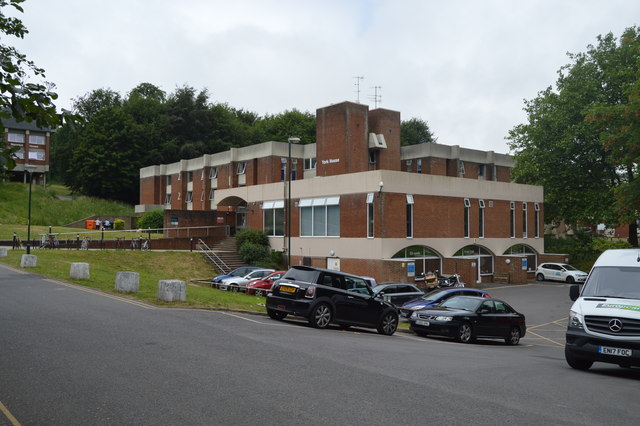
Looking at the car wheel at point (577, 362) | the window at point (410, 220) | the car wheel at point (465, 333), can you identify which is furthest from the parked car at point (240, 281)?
the car wheel at point (577, 362)

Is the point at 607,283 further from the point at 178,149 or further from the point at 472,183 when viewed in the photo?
the point at 178,149

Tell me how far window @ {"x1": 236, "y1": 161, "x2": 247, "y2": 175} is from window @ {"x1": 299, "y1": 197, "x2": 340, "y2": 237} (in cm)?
2022

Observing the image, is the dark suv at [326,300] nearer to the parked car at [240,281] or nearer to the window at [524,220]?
the parked car at [240,281]

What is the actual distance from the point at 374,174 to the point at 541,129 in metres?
22.8

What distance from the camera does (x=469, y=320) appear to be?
56.9ft

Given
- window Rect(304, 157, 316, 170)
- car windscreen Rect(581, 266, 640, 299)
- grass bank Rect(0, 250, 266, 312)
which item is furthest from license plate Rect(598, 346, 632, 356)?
window Rect(304, 157, 316, 170)

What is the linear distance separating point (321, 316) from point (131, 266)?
70.8 ft

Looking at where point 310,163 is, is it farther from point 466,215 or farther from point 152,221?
point 466,215

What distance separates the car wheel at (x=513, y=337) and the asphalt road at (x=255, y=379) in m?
5.99

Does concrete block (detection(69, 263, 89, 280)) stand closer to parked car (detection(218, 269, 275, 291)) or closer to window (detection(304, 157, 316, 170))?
parked car (detection(218, 269, 275, 291))

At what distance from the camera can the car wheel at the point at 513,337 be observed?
60.3 feet

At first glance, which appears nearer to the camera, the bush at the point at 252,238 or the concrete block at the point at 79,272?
the concrete block at the point at 79,272

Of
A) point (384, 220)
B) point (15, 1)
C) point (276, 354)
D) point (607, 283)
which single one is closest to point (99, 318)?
point (276, 354)

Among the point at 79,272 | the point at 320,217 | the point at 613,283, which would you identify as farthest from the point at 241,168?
the point at 613,283
